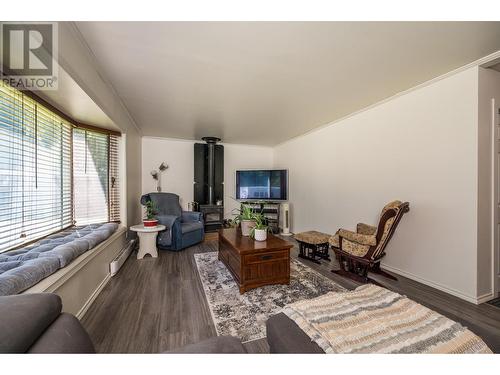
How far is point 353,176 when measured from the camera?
3324 mm

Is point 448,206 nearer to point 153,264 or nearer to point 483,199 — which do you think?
point 483,199

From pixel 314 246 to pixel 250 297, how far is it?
4.67 feet

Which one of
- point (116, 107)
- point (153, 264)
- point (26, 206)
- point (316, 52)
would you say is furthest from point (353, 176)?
point (26, 206)

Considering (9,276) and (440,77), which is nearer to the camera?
(9,276)

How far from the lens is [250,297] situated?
209 cm

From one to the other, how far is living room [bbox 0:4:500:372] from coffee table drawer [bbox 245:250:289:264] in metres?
0.02

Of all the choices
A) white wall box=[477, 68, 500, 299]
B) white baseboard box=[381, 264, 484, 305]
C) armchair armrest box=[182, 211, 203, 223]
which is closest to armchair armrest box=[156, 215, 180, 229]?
armchair armrest box=[182, 211, 203, 223]

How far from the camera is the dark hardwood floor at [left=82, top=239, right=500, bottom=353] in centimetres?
149

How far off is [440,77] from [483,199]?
4.42 ft

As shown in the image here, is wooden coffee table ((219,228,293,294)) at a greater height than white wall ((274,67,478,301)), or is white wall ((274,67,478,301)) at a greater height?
white wall ((274,67,478,301))

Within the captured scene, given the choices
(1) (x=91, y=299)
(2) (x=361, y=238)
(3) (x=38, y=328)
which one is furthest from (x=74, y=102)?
(2) (x=361, y=238)

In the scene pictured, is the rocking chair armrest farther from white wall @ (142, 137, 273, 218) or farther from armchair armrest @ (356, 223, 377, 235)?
white wall @ (142, 137, 273, 218)

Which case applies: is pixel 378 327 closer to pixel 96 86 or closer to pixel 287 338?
pixel 287 338
